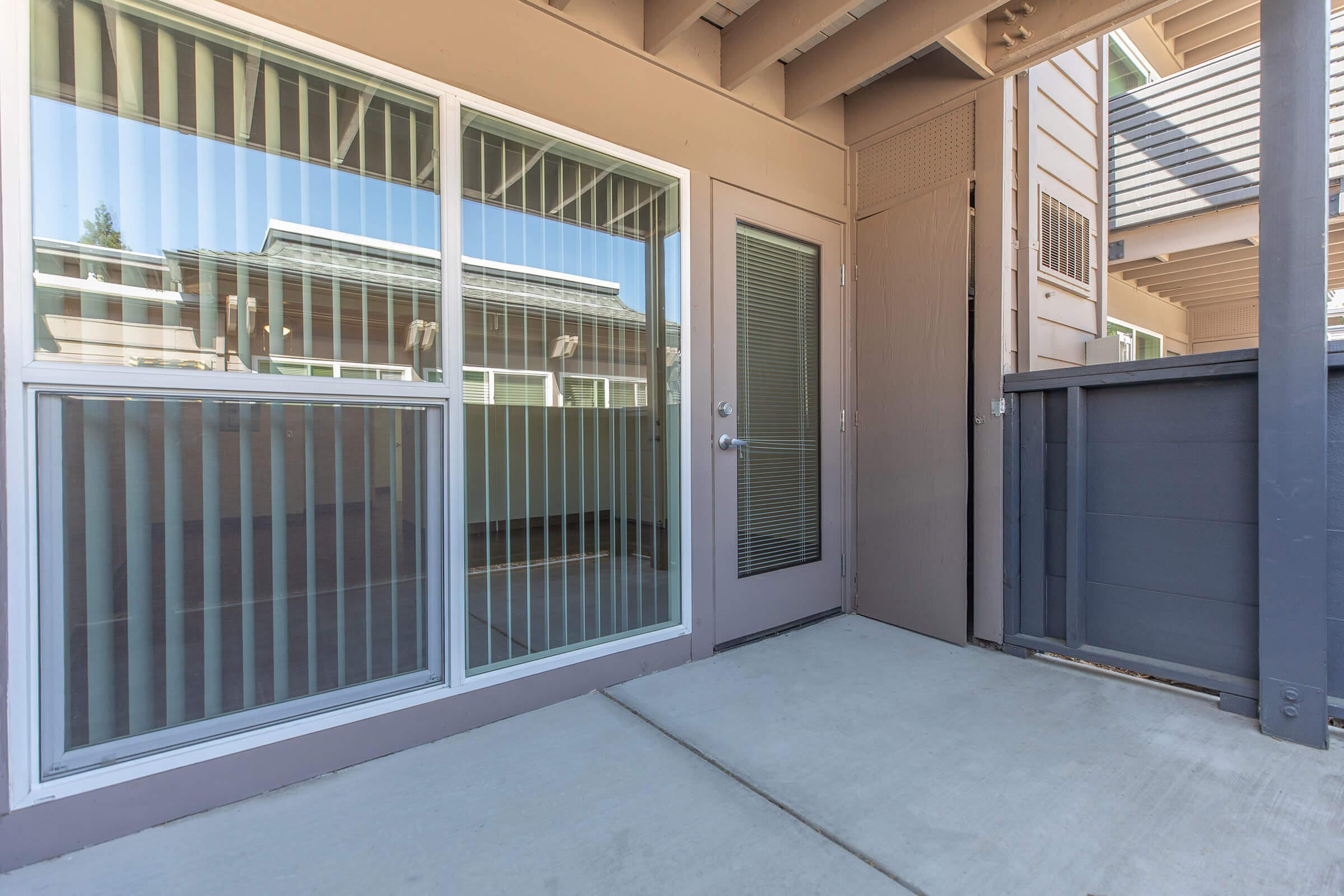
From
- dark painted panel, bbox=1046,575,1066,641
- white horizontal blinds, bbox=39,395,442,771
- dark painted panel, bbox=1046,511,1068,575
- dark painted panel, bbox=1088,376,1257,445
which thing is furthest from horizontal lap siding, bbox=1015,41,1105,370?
white horizontal blinds, bbox=39,395,442,771

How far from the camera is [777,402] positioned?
10.2 ft

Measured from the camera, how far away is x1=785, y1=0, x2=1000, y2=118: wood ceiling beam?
7.91ft

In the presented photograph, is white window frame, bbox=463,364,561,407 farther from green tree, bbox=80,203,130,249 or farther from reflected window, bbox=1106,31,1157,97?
reflected window, bbox=1106,31,1157,97

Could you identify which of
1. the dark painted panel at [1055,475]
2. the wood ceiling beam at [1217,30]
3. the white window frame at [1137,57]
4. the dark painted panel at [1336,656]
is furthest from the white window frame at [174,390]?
the wood ceiling beam at [1217,30]

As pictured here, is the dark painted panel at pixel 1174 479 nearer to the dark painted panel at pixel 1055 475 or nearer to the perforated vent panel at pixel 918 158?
the dark painted panel at pixel 1055 475

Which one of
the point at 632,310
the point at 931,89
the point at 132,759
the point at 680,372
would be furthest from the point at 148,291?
the point at 931,89

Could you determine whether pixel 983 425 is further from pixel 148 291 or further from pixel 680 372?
pixel 148 291

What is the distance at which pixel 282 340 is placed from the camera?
1793 mm

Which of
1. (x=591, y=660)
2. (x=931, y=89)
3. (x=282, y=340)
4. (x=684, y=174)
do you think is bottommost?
(x=591, y=660)

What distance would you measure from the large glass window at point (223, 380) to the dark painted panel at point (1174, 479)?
2.79m

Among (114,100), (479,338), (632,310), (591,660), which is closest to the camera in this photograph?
(114,100)

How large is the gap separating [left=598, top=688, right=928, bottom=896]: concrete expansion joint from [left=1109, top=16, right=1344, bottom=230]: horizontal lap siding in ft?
19.1

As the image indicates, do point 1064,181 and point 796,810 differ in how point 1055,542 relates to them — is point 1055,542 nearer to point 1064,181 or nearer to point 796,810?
point 796,810

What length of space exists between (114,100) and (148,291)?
515mm
